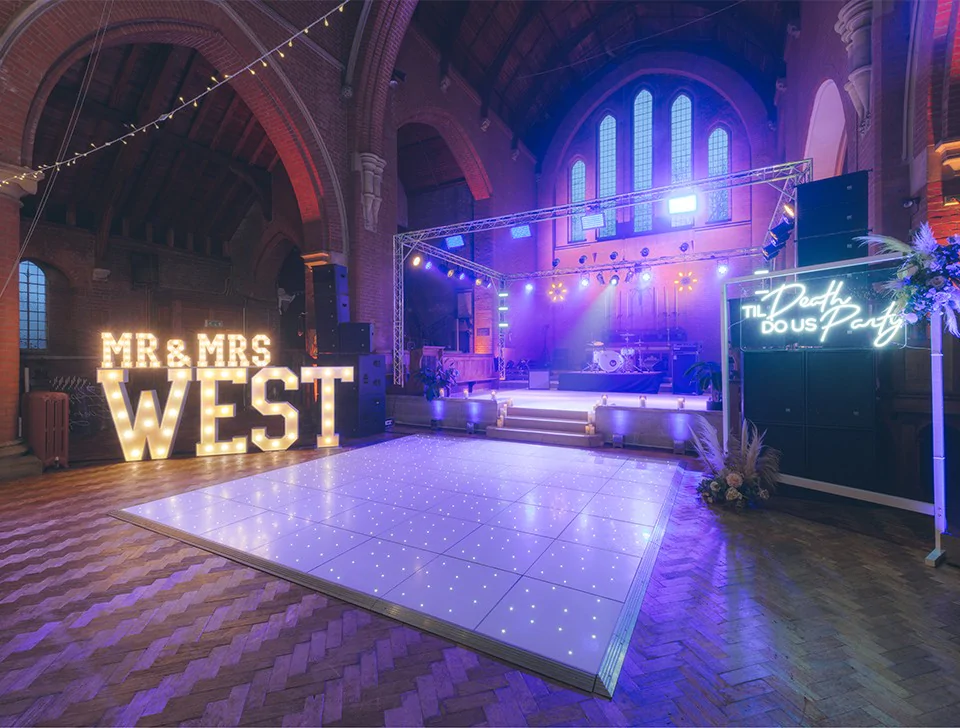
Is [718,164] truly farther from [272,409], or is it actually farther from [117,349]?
[117,349]

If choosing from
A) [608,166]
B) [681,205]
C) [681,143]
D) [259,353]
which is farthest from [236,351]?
[681,143]

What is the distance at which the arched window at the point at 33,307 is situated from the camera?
9859 millimetres

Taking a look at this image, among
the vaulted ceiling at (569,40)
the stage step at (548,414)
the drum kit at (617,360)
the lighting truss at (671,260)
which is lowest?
the stage step at (548,414)

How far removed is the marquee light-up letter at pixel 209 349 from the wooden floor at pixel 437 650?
4.61 m

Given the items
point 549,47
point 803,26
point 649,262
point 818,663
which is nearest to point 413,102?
point 549,47

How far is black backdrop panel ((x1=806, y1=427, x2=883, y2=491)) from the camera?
403 centimetres

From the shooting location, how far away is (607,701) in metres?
1.82

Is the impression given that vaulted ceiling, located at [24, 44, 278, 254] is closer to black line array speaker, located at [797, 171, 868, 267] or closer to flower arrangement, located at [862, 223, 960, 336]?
black line array speaker, located at [797, 171, 868, 267]

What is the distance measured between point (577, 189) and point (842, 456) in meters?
14.9

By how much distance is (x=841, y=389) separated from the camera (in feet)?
13.8

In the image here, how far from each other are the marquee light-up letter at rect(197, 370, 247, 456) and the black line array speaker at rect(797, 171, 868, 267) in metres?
7.77

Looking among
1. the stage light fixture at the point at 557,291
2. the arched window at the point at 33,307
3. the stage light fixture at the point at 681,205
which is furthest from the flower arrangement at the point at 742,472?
the arched window at the point at 33,307

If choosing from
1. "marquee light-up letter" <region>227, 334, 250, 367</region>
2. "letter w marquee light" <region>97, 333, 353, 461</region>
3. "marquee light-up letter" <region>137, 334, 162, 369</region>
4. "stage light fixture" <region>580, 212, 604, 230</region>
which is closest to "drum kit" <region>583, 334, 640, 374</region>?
"stage light fixture" <region>580, 212, 604, 230</region>

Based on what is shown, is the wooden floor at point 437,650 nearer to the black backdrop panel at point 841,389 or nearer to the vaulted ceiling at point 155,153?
the black backdrop panel at point 841,389
